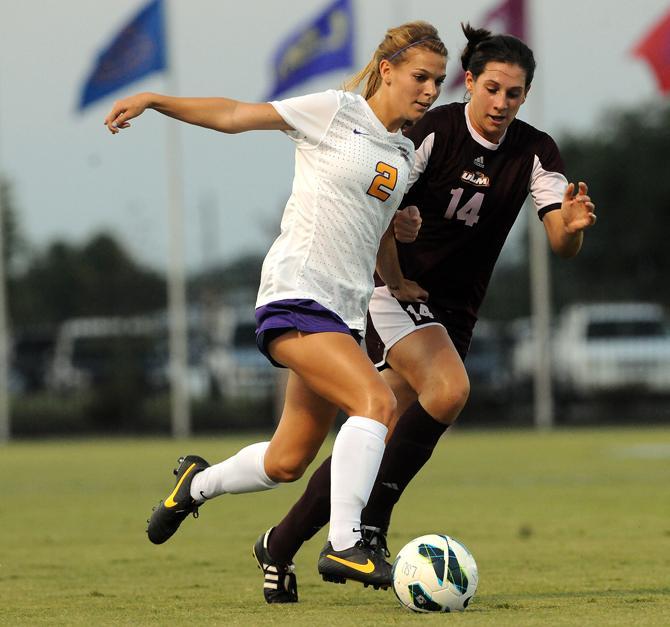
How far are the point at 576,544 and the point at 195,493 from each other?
2917 millimetres

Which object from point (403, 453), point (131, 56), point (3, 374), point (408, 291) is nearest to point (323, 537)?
point (403, 453)

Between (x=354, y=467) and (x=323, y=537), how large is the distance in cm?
394

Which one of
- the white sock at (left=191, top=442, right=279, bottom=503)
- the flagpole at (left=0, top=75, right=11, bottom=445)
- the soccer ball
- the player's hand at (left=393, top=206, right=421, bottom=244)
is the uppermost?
the player's hand at (left=393, top=206, right=421, bottom=244)

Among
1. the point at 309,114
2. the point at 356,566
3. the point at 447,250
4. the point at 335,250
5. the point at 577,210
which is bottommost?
the point at 356,566

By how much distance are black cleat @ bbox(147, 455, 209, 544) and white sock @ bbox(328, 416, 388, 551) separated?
104 centimetres

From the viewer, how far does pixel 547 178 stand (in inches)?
267

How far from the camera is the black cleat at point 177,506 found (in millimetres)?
6641

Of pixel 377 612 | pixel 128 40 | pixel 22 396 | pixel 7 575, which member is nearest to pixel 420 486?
pixel 7 575

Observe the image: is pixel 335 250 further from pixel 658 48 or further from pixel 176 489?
pixel 658 48

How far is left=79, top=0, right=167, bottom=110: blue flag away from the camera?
24.2 m

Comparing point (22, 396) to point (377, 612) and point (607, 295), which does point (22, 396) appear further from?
point (377, 612)

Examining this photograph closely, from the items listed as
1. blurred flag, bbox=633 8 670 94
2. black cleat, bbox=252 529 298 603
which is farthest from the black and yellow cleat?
blurred flag, bbox=633 8 670 94

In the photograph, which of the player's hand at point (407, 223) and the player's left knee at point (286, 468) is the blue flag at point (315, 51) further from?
the player's left knee at point (286, 468)

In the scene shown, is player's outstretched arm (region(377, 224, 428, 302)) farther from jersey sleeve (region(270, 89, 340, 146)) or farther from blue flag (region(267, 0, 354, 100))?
blue flag (region(267, 0, 354, 100))
